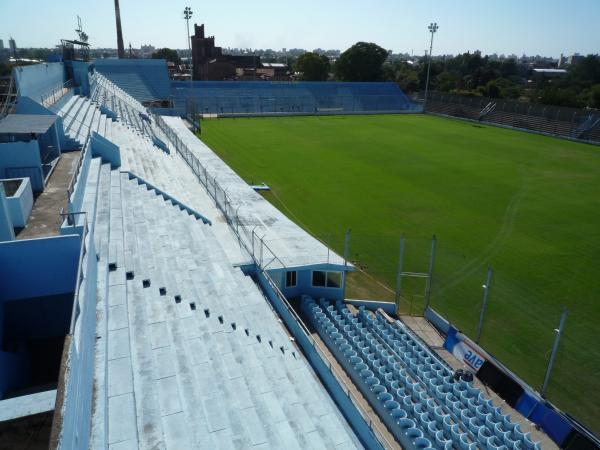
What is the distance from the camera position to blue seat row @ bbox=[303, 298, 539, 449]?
870 cm

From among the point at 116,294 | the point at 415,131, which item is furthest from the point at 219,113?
the point at 116,294

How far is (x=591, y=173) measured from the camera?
3180cm

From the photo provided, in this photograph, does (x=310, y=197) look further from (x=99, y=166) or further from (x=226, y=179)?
(x=99, y=166)

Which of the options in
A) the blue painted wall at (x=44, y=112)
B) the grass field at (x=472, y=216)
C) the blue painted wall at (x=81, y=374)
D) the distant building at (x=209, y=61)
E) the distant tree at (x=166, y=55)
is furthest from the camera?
the distant tree at (x=166, y=55)

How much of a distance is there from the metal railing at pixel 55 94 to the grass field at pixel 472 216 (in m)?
10.6

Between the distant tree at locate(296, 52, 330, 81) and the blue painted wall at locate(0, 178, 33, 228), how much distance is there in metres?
76.7

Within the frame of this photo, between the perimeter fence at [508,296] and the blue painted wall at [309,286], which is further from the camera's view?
the blue painted wall at [309,286]

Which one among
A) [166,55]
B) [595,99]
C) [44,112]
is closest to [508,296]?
[44,112]

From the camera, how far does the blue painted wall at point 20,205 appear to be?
31.6 feet

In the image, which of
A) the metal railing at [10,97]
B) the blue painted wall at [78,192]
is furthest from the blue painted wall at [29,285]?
the metal railing at [10,97]

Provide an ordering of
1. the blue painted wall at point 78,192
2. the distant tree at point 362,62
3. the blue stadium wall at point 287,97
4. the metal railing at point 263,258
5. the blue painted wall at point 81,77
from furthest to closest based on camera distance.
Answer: the distant tree at point 362,62 → the blue stadium wall at point 287,97 → the blue painted wall at point 81,77 → the blue painted wall at point 78,192 → the metal railing at point 263,258

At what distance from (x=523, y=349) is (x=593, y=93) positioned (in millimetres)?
63306

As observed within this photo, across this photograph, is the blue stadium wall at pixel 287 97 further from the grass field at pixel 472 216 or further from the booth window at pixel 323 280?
the booth window at pixel 323 280

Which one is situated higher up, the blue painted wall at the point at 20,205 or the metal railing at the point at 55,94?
the metal railing at the point at 55,94
